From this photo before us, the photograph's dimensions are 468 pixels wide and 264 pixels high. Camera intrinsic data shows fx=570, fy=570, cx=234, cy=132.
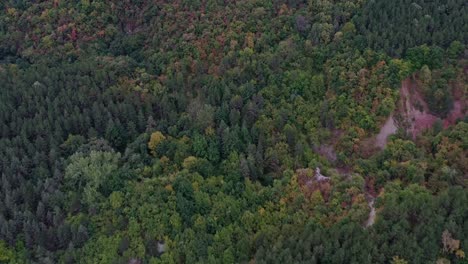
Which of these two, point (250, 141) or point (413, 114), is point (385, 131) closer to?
point (413, 114)

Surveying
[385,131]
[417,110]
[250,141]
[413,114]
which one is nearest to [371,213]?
[385,131]

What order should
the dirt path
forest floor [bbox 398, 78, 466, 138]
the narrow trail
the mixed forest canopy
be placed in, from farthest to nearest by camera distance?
1. forest floor [bbox 398, 78, 466, 138]
2. the dirt path
3. the mixed forest canopy
4. the narrow trail

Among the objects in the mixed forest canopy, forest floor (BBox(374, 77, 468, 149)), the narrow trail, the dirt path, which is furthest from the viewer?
forest floor (BBox(374, 77, 468, 149))

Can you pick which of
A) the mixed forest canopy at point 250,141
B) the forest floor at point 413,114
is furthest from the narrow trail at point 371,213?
the forest floor at point 413,114

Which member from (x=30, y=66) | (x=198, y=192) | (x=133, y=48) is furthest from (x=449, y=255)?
(x=30, y=66)

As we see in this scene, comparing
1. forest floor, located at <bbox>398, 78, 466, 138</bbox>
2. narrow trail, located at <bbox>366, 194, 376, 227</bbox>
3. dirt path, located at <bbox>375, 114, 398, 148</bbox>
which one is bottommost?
narrow trail, located at <bbox>366, 194, 376, 227</bbox>

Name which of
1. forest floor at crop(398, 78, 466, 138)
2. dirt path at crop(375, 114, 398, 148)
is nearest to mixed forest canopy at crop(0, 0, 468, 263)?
forest floor at crop(398, 78, 466, 138)

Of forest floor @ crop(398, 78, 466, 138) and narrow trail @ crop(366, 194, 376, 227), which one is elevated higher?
forest floor @ crop(398, 78, 466, 138)

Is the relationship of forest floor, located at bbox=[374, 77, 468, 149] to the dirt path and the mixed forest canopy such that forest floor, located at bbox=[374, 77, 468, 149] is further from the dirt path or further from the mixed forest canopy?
the mixed forest canopy

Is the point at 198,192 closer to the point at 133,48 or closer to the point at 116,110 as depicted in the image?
the point at 116,110

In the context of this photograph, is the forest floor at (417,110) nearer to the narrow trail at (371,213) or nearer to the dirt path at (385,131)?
the dirt path at (385,131)
